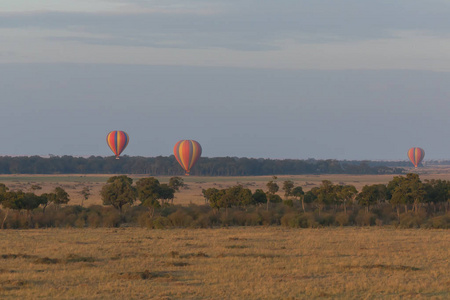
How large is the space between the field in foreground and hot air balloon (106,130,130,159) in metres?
84.8

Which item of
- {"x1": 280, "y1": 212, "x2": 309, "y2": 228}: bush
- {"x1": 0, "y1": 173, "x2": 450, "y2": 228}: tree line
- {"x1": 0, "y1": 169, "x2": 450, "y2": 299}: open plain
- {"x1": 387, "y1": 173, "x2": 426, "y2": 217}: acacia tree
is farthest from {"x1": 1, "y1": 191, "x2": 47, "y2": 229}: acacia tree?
{"x1": 387, "y1": 173, "x2": 426, "y2": 217}: acacia tree

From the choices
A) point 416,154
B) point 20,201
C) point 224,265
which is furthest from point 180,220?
point 416,154

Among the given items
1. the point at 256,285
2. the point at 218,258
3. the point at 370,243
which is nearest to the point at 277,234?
the point at 370,243

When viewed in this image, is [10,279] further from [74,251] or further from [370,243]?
[370,243]

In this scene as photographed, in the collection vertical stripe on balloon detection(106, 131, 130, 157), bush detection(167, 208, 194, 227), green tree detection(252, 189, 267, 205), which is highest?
vertical stripe on balloon detection(106, 131, 130, 157)

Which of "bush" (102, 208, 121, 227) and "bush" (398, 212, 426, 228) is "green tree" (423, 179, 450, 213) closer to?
"bush" (398, 212, 426, 228)

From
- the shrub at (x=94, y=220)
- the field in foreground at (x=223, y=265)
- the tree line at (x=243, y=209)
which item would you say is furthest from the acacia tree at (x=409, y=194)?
the shrub at (x=94, y=220)

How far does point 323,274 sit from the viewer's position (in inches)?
1070

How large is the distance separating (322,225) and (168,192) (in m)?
15.9

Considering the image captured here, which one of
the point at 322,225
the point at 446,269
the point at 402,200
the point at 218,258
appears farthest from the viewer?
the point at 402,200

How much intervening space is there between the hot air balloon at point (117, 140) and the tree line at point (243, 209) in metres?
63.9

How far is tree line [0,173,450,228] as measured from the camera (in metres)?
52.1

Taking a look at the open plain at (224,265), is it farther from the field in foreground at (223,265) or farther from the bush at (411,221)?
the bush at (411,221)

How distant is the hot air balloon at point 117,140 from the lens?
130375mm
